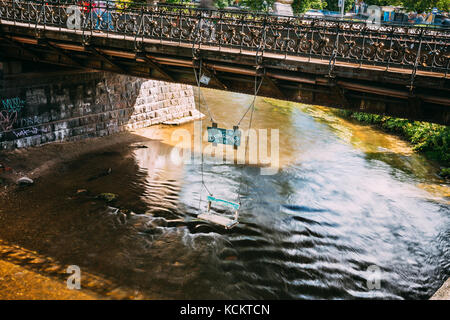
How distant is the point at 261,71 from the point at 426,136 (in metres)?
15.9

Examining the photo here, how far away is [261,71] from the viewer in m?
11.7

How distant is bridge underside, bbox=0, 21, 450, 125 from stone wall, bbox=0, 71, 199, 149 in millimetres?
1415

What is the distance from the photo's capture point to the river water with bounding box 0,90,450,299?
10086 mm

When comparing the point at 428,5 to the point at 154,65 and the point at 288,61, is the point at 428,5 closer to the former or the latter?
the point at 288,61

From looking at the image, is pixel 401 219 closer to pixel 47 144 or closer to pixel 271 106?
pixel 47 144

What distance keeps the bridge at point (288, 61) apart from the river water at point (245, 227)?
4242 mm

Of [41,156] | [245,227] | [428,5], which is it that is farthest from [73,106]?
[428,5]

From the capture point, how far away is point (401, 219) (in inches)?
560

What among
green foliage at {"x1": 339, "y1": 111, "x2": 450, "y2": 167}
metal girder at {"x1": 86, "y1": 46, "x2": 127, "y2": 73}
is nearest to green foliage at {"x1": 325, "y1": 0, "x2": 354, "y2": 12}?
green foliage at {"x1": 339, "y1": 111, "x2": 450, "y2": 167}

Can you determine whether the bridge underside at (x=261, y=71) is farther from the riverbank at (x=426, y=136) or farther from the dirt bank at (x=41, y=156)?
the riverbank at (x=426, y=136)

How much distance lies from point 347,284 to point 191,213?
550 centimetres

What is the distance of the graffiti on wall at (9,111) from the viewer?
1558 centimetres

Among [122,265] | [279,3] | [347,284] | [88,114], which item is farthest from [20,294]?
[279,3]

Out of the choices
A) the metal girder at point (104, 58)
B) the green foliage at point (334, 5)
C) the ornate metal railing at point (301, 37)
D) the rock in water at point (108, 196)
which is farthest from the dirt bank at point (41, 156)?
the green foliage at point (334, 5)
